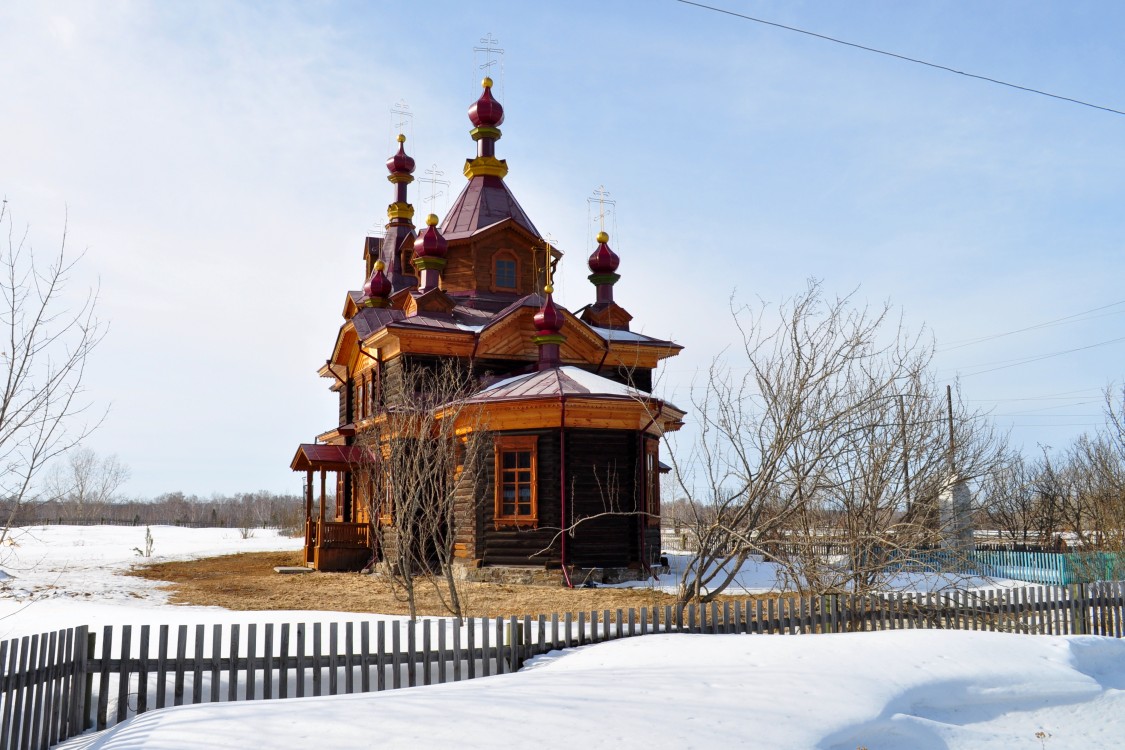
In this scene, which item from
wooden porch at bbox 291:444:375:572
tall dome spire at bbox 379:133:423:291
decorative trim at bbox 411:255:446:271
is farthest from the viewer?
tall dome spire at bbox 379:133:423:291

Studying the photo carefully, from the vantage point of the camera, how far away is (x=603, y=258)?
24.3 meters

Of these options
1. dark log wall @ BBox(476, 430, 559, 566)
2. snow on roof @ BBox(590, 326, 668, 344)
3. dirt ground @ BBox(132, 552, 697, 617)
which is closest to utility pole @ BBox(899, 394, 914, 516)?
dirt ground @ BBox(132, 552, 697, 617)

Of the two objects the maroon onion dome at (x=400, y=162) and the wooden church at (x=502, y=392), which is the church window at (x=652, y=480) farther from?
the maroon onion dome at (x=400, y=162)

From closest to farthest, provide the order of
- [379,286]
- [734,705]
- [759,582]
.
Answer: [734,705]
[759,582]
[379,286]

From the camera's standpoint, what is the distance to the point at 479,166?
25.2m

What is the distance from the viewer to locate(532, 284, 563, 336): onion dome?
62.4 feet

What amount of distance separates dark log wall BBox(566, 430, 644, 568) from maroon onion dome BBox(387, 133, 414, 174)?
1512 centimetres

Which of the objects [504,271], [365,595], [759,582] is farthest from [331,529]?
[759,582]

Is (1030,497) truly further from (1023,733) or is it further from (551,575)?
(1023,733)

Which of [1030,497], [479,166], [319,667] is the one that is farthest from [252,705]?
[1030,497]

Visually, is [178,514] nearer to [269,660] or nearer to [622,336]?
[622,336]

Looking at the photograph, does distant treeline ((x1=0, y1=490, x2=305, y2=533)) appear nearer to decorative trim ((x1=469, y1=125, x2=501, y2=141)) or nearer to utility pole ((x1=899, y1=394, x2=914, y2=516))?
decorative trim ((x1=469, y1=125, x2=501, y2=141))

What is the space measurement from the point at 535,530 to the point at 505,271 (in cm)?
881

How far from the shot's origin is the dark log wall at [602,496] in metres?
17.1
